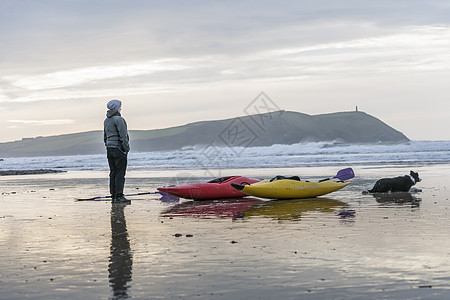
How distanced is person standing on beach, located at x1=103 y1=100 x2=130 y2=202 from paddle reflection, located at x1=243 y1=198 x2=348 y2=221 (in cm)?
332

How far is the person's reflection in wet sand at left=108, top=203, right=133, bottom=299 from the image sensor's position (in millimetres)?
4484

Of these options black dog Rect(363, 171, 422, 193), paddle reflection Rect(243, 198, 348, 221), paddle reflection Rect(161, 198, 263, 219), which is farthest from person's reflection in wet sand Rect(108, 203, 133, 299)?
black dog Rect(363, 171, 422, 193)

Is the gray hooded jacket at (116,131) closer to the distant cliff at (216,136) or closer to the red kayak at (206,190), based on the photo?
the red kayak at (206,190)

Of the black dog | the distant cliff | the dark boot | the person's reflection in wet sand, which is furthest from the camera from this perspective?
the distant cliff

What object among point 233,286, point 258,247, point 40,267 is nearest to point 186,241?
point 258,247

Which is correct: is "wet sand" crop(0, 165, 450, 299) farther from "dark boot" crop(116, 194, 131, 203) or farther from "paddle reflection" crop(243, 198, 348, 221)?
"dark boot" crop(116, 194, 131, 203)

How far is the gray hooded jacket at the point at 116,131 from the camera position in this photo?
12461mm

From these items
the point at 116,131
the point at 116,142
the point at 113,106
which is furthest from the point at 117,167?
the point at 113,106

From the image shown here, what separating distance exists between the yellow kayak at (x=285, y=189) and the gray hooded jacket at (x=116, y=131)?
2.88 meters

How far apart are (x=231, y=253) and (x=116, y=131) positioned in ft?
24.3

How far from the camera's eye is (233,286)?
4445 millimetres

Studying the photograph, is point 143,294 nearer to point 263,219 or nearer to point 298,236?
point 298,236

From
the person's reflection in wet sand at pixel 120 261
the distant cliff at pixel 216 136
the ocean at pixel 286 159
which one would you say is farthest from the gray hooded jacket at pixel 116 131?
the distant cliff at pixel 216 136

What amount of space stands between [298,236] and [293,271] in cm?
183
